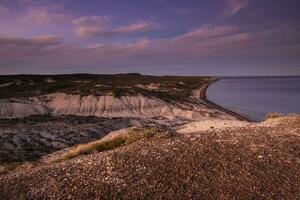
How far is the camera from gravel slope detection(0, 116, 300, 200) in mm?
9711

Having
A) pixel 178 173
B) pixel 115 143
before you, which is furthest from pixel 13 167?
pixel 178 173

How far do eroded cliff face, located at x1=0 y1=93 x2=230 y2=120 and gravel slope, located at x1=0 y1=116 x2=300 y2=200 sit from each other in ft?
92.0

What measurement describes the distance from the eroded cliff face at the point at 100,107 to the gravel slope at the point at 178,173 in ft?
92.0

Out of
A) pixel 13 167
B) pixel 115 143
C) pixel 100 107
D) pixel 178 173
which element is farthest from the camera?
pixel 100 107

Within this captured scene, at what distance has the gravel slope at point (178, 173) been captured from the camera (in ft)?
31.9

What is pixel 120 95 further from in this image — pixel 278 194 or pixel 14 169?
pixel 278 194

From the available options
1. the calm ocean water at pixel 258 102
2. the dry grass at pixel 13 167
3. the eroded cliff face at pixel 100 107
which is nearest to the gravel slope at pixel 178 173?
the dry grass at pixel 13 167

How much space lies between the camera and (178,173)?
35.0ft

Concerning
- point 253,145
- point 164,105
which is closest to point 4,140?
point 253,145

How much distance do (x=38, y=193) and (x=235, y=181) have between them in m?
5.29

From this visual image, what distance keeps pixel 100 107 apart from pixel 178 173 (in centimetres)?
3742

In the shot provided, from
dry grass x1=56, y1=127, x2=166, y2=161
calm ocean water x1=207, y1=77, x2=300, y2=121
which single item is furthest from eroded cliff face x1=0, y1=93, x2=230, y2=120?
dry grass x1=56, y1=127, x2=166, y2=161

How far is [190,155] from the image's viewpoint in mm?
11914

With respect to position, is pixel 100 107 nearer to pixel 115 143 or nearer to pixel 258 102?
pixel 258 102
